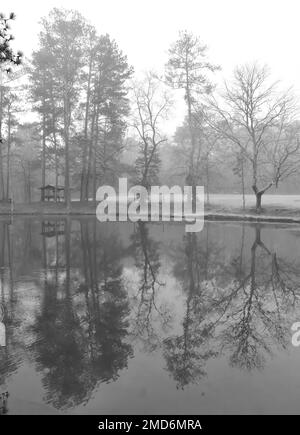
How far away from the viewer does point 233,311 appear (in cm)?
796

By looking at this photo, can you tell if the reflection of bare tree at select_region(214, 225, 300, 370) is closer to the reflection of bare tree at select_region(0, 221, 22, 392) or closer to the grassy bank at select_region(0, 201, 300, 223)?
the reflection of bare tree at select_region(0, 221, 22, 392)

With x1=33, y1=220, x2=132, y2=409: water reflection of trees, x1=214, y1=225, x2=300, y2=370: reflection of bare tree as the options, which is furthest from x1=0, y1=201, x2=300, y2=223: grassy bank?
x1=33, y1=220, x2=132, y2=409: water reflection of trees

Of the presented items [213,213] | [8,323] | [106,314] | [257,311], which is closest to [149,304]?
[106,314]

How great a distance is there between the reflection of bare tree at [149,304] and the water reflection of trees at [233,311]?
1.32 ft

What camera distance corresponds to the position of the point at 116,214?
36.1m

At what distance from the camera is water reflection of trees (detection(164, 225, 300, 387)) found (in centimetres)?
588

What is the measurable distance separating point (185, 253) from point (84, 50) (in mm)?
29127

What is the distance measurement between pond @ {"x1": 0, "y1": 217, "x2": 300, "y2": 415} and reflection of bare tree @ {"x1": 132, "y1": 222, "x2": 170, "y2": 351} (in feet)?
0.09

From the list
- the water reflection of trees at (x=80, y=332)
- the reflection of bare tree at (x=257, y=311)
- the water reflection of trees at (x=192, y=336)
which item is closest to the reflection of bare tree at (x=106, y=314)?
the water reflection of trees at (x=80, y=332)

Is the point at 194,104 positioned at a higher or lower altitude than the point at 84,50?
lower

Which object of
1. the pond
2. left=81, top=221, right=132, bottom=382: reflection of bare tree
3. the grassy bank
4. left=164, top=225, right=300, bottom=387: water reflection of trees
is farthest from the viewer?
the grassy bank

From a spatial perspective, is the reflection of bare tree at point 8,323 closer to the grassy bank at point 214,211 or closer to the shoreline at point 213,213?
the shoreline at point 213,213
